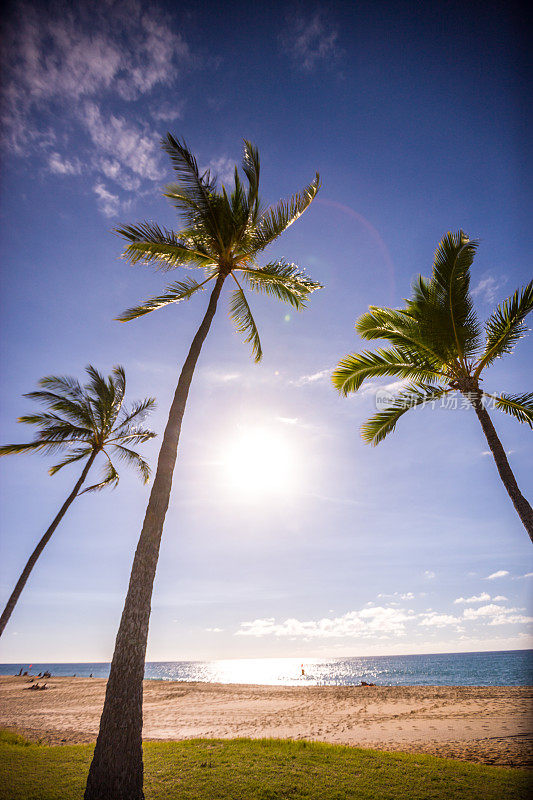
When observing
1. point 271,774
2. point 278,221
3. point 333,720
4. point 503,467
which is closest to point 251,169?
point 278,221

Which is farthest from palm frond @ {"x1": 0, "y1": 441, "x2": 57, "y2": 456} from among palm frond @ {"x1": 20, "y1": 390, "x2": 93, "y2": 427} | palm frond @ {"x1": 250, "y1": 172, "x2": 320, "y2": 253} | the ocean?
the ocean

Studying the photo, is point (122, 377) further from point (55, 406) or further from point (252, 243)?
point (252, 243)

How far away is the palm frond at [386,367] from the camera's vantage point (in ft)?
33.0

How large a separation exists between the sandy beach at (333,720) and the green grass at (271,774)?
187cm

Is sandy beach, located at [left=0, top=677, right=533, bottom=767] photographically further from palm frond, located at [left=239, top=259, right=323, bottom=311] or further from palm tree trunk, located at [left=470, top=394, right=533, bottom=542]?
palm frond, located at [left=239, top=259, right=323, bottom=311]

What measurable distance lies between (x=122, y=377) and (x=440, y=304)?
13867 millimetres

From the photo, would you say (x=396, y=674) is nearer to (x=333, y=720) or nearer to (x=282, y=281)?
(x=333, y=720)

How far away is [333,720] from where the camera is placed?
50.9 feet

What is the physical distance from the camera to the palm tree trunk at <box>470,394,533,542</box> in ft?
25.6

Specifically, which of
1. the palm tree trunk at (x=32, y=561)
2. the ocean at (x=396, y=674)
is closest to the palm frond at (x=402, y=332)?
the palm tree trunk at (x=32, y=561)

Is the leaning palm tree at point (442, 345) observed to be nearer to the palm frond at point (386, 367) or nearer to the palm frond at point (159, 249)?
the palm frond at point (386, 367)

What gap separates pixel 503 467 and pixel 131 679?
27.5 feet

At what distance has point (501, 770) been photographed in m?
6.87

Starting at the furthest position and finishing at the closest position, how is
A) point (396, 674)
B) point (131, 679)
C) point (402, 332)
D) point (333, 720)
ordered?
1. point (396, 674)
2. point (333, 720)
3. point (402, 332)
4. point (131, 679)
